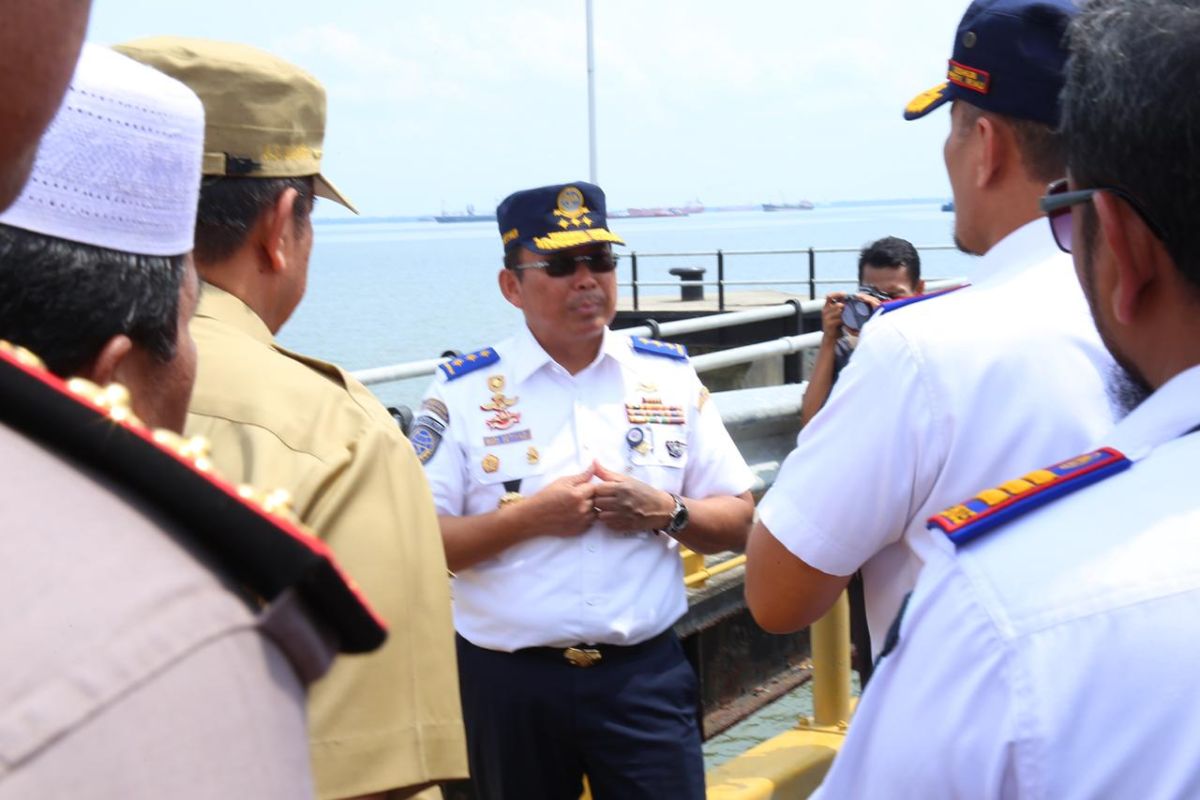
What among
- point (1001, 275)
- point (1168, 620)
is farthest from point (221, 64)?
point (1168, 620)

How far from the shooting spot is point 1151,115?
3.94ft

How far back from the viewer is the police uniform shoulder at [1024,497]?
1.16 metres

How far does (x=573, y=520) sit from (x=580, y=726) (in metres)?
0.50

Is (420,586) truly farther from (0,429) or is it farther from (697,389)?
(697,389)

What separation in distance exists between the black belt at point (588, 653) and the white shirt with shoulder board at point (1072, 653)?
2037 millimetres

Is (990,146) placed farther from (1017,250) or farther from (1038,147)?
(1017,250)

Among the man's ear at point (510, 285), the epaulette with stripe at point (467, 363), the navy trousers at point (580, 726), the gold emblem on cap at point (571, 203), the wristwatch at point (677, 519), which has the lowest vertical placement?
the navy trousers at point (580, 726)

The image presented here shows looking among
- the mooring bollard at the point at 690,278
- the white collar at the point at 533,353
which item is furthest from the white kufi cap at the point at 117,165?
the mooring bollard at the point at 690,278

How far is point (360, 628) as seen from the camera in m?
0.77

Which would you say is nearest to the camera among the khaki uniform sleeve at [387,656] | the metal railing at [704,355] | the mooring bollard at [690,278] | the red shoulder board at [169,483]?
the red shoulder board at [169,483]

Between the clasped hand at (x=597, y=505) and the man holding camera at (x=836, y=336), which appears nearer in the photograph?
the clasped hand at (x=597, y=505)

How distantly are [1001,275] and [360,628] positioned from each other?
64.4 inches

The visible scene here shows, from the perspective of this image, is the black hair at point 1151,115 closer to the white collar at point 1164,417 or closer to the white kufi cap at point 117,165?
the white collar at point 1164,417

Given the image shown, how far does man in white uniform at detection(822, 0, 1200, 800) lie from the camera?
1055 mm
